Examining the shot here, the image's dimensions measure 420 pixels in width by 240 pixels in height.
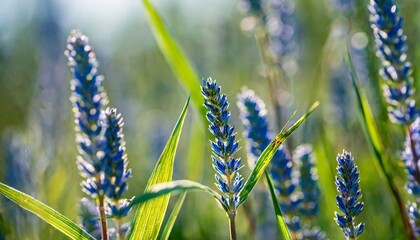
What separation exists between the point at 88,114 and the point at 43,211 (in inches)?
9.7

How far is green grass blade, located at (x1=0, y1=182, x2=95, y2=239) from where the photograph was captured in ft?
5.05

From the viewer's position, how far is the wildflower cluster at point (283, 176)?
2084 millimetres

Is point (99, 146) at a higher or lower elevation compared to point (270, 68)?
lower

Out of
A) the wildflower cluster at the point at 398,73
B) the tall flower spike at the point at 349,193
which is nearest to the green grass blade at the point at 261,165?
→ the tall flower spike at the point at 349,193

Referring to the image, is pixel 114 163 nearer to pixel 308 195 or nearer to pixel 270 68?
pixel 308 195

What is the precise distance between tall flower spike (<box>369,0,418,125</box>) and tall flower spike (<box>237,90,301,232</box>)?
371mm

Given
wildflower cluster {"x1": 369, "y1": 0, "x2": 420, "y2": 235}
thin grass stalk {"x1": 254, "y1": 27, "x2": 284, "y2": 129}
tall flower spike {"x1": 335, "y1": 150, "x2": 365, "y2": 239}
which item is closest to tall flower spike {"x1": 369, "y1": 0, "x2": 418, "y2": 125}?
wildflower cluster {"x1": 369, "y1": 0, "x2": 420, "y2": 235}

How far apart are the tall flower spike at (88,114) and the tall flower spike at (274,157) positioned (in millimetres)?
647

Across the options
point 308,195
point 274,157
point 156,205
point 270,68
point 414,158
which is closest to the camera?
point 156,205

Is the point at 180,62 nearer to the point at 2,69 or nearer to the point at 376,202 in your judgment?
the point at 376,202

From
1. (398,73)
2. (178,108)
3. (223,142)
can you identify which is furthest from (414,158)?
(178,108)

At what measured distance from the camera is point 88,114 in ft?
4.91

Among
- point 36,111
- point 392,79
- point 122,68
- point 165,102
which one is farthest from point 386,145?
point 122,68

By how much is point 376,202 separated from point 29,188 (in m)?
1.63
